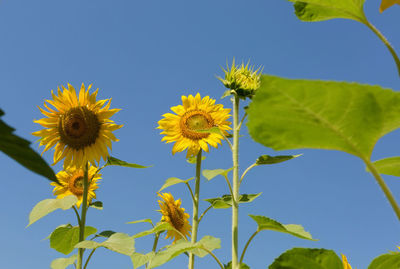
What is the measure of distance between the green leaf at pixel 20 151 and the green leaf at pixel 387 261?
77cm

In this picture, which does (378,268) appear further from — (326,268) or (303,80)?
(303,80)

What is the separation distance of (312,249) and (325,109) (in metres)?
0.35

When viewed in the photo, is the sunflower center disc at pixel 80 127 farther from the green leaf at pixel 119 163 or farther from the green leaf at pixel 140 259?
the green leaf at pixel 140 259

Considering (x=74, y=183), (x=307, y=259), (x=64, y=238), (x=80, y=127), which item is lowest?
(x=307, y=259)

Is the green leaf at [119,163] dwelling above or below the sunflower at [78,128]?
below

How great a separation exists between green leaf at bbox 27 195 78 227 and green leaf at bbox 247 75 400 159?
1.79 metres

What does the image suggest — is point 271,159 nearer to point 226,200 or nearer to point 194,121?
point 226,200

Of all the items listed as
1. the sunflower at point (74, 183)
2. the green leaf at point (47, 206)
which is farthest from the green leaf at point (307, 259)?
the sunflower at point (74, 183)

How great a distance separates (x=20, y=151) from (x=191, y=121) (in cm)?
295

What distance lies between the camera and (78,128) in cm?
295

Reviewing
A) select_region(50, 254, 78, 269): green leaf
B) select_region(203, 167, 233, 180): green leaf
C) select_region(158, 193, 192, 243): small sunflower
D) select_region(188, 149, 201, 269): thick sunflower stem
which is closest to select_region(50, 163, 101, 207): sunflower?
select_region(158, 193, 192, 243): small sunflower

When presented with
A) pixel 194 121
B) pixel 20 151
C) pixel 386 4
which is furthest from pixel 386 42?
pixel 194 121

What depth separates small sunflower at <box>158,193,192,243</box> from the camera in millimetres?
3879

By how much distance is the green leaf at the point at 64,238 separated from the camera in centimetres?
254
